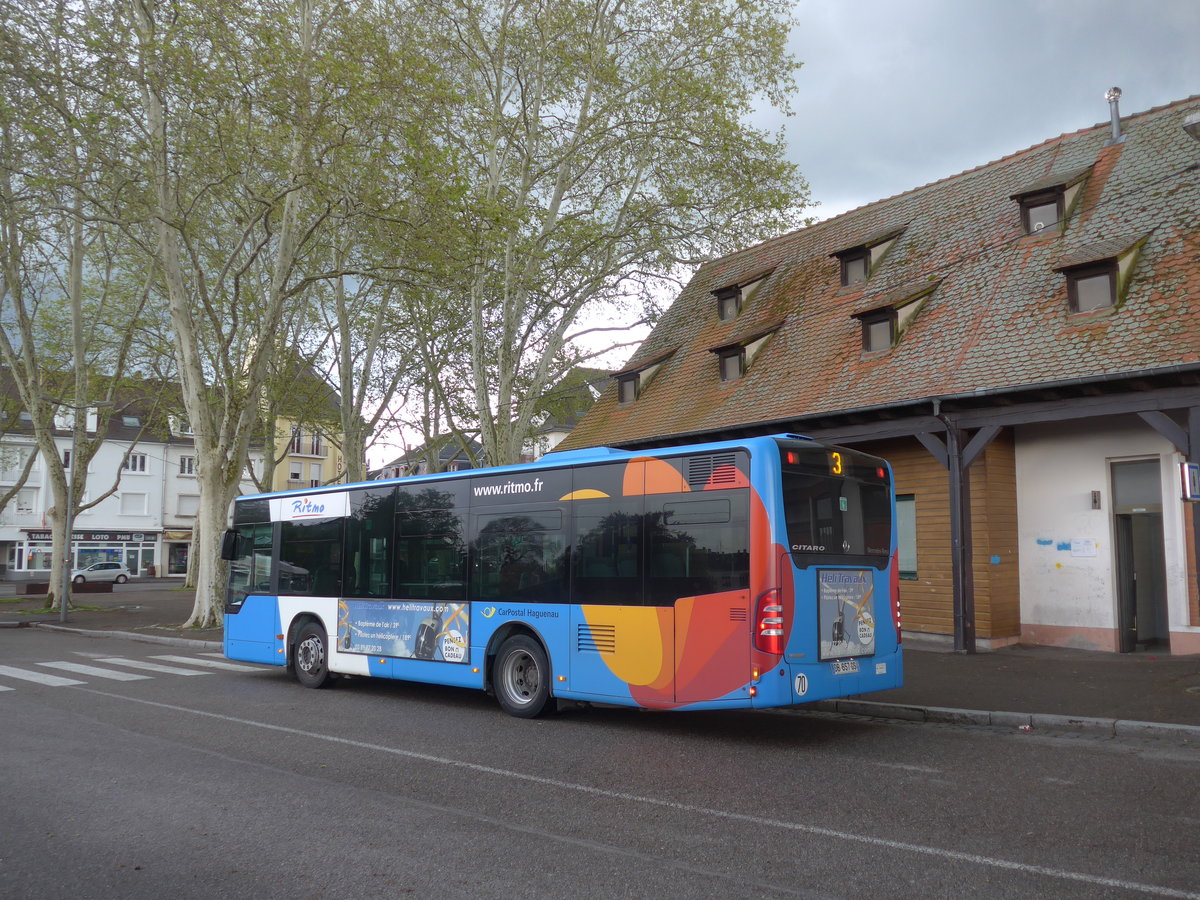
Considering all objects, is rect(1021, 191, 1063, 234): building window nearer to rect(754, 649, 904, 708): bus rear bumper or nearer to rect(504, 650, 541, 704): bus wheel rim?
rect(754, 649, 904, 708): bus rear bumper

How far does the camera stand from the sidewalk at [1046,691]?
366 inches

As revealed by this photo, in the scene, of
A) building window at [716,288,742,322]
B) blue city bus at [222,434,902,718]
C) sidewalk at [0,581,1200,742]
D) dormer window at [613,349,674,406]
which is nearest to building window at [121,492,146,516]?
dormer window at [613,349,674,406]

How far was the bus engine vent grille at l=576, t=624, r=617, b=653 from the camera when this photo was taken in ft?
31.1

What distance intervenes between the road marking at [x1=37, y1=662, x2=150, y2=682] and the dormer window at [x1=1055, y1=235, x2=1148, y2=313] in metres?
15.5

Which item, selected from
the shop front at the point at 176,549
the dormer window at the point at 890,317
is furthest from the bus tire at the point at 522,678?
the shop front at the point at 176,549

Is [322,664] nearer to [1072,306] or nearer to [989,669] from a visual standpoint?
[989,669]

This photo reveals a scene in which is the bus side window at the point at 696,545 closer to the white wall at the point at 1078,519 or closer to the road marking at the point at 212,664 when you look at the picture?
the white wall at the point at 1078,519

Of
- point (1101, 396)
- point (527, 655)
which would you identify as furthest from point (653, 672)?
point (1101, 396)

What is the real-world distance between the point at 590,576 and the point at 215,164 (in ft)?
47.2

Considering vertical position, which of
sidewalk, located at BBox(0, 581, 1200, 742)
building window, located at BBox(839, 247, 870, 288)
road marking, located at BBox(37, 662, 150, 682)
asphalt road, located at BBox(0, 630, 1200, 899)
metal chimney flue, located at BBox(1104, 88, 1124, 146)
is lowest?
road marking, located at BBox(37, 662, 150, 682)

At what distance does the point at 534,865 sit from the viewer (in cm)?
502

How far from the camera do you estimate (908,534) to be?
1691 centimetres

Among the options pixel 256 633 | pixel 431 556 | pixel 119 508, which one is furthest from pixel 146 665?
pixel 119 508

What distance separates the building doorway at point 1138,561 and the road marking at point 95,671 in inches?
593
